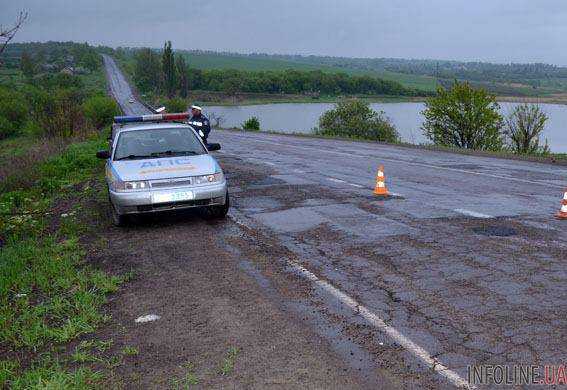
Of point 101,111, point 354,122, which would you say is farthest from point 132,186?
point 354,122

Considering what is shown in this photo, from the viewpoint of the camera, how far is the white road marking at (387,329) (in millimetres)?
4055

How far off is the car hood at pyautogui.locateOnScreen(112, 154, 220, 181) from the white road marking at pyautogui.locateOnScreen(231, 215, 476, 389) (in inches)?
122

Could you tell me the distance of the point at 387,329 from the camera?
4871 mm

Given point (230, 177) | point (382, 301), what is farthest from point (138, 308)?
point (230, 177)

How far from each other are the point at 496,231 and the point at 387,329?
3972 mm

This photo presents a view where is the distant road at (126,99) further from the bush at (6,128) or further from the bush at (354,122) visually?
the bush at (354,122)

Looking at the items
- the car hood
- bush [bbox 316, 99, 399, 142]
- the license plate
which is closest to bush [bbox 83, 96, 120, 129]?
bush [bbox 316, 99, 399, 142]

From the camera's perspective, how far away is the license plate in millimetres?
8945

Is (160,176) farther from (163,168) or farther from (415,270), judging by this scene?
(415,270)

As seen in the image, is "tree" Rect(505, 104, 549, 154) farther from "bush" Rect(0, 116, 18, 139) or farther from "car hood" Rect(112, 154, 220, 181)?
"bush" Rect(0, 116, 18, 139)

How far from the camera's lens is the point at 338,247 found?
7.62 m

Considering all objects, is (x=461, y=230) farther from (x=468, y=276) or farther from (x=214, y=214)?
(x=214, y=214)

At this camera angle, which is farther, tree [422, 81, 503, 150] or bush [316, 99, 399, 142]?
bush [316, 99, 399, 142]

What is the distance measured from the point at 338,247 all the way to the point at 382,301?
212 cm
